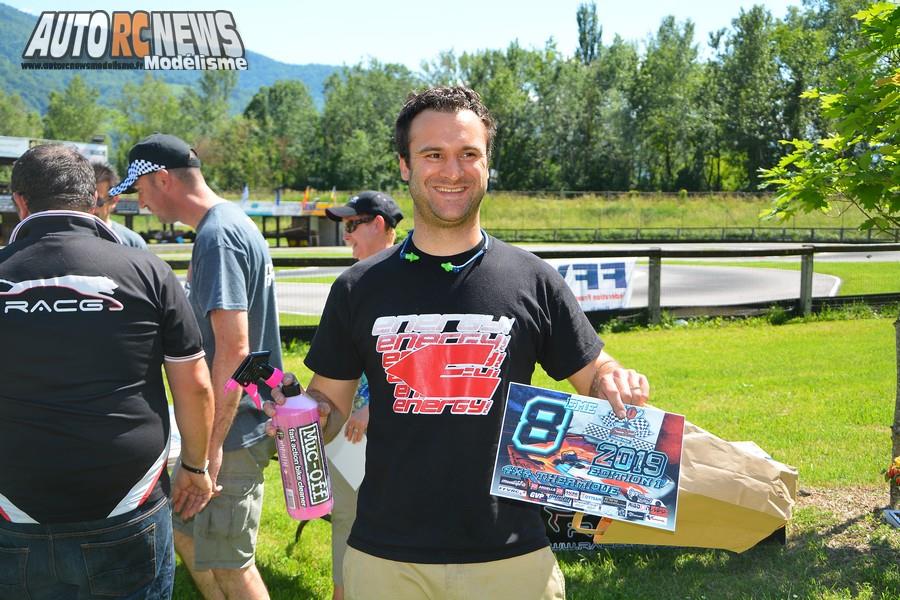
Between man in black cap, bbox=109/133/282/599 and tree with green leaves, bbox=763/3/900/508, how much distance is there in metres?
3.31

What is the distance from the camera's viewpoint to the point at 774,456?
22.4ft

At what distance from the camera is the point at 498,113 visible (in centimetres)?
9050

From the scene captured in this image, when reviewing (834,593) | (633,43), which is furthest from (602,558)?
(633,43)

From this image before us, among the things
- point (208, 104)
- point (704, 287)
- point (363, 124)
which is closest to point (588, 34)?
point (363, 124)

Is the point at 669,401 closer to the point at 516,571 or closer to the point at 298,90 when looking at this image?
the point at 516,571

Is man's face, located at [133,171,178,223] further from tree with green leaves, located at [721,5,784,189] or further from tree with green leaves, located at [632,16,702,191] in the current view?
tree with green leaves, located at [632,16,702,191]

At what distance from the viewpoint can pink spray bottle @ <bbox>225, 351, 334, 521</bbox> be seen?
280 cm

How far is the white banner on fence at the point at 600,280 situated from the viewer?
1400 cm

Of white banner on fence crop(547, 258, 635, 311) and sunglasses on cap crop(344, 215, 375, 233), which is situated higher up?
sunglasses on cap crop(344, 215, 375, 233)

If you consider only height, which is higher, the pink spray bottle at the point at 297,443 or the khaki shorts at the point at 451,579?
the pink spray bottle at the point at 297,443

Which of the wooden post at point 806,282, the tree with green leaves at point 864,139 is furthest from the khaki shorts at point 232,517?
the wooden post at point 806,282

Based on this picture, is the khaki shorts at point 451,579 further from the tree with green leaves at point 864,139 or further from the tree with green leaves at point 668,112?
the tree with green leaves at point 668,112

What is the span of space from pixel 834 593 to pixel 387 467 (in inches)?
125

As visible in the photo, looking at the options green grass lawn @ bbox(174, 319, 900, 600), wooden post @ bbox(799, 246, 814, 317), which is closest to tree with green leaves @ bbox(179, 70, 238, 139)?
wooden post @ bbox(799, 246, 814, 317)
